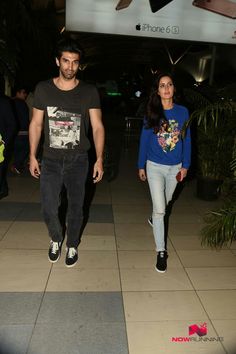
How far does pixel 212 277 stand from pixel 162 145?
133 cm

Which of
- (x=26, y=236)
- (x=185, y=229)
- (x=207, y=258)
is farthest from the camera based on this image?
(x=185, y=229)

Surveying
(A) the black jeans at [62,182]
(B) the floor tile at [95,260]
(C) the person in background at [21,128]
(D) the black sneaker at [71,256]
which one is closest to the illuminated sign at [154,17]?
(C) the person in background at [21,128]

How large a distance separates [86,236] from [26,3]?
5.65 m

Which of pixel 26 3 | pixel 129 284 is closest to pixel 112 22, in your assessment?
pixel 26 3

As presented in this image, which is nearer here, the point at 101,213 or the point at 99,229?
the point at 99,229

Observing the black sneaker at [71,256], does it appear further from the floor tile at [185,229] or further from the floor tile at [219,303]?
the floor tile at [185,229]

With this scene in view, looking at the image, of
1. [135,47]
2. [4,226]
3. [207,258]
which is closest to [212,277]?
[207,258]

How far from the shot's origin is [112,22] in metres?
7.28

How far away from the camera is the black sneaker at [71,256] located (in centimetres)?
356

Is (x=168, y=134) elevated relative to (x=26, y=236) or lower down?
elevated

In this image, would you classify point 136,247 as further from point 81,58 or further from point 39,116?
point 81,58

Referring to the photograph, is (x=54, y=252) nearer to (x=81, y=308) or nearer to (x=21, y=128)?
(x=81, y=308)

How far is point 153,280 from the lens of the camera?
11.0ft

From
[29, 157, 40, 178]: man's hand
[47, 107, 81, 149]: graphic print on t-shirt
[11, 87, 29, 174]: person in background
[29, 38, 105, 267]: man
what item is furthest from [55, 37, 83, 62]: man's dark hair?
[11, 87, 29, 174]: person in background
